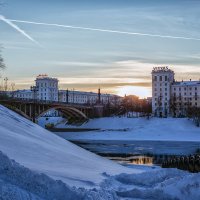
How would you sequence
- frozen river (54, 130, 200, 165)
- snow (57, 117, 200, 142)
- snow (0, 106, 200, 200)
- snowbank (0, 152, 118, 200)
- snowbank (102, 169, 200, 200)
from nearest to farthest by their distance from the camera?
snowbank (0, 152, 118, 200), snow (0, 106, 200, 200), snowbank (102, 169, 200, 200), frozen river (54, 130, 200, 165), snow (57, 117, 200, 142)

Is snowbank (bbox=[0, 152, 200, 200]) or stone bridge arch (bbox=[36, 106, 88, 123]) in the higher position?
snowbank (bbox=[0, 152, 200, 200])

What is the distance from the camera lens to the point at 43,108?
8175 cm

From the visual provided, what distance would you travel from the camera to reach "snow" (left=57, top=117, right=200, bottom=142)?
251 feet

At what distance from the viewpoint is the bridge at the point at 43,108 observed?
7087cm

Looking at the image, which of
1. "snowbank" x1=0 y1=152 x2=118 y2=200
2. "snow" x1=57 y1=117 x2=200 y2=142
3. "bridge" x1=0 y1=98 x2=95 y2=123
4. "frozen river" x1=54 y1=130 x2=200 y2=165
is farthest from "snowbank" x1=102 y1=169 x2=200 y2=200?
"snow" x1=57 y1=117 x2=200 y2=142

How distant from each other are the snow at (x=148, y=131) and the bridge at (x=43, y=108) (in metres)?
6.25

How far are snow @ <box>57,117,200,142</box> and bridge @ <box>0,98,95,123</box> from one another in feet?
20.5

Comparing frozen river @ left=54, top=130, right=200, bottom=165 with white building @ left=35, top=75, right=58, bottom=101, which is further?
white building @ left=35, top=75, right=58, bottom=101

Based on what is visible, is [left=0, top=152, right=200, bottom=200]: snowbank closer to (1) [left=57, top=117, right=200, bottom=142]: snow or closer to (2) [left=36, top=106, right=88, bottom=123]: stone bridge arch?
(1) [left=57, top=117, right=200, bottom=142]: snow

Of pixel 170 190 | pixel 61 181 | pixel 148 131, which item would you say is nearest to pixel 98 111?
pixel 148 131

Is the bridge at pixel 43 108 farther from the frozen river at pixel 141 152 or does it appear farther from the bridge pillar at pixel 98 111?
the frozen river at pixel 141 152

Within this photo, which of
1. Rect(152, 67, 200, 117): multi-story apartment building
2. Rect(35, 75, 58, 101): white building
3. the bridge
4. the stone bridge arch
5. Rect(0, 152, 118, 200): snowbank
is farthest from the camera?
Rect(35, 75, 58, 101): white building

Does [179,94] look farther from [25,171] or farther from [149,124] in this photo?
[25,171]

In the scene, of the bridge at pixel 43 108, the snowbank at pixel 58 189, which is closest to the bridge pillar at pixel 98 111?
the bridge at pixel 43 108
